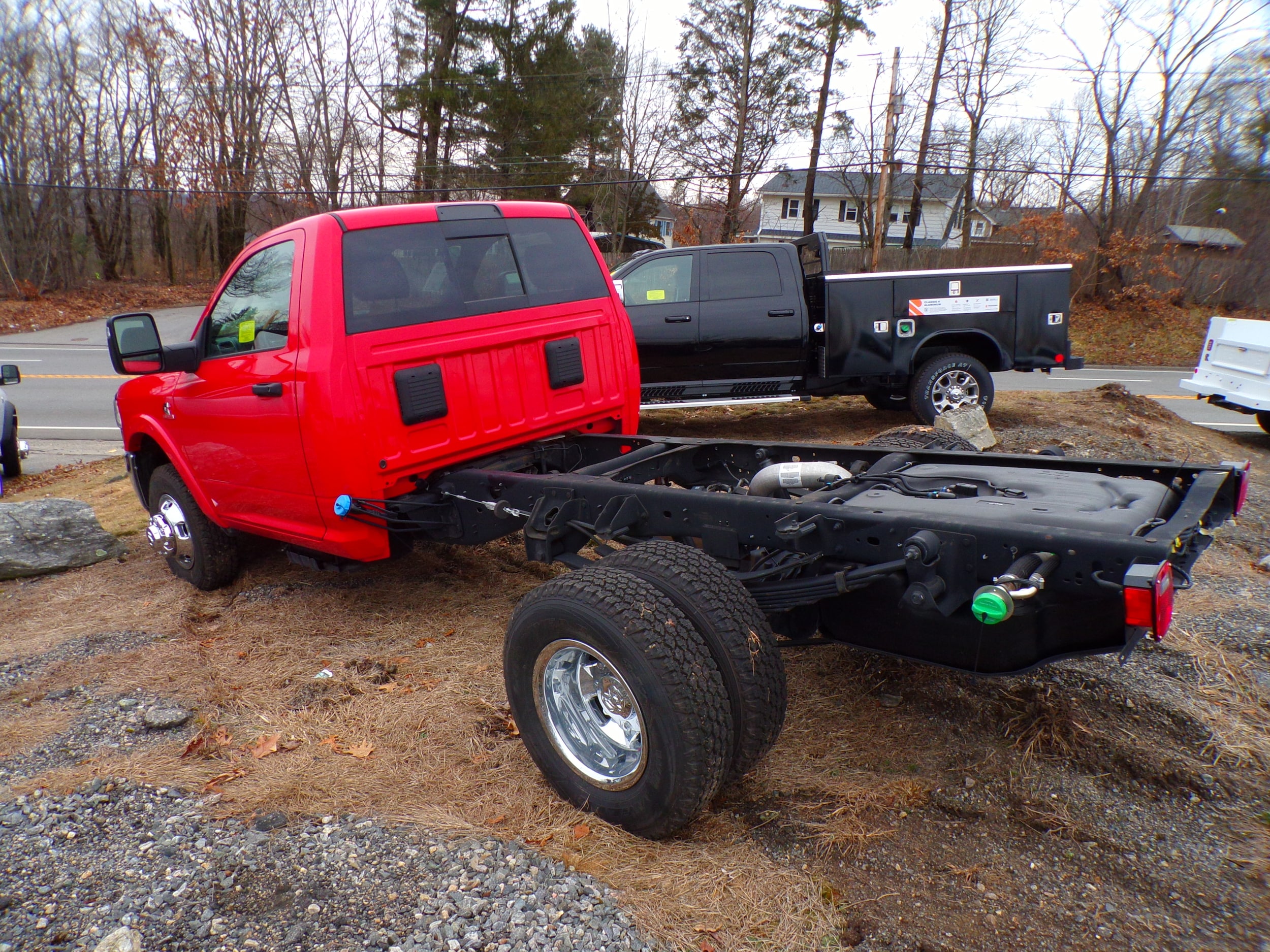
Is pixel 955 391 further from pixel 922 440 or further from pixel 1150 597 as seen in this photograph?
pixel 1150 597

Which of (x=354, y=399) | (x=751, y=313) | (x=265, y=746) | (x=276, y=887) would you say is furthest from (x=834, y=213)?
(x=276, y=887)

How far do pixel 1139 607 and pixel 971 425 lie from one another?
6296 millimetres

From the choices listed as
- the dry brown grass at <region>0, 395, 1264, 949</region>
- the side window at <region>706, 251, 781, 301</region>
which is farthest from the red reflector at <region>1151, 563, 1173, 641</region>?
the side window at <region>706, 251, 781, 301</region>

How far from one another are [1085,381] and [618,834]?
18.2m

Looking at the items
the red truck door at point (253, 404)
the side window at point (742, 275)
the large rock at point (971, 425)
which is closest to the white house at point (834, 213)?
the side window at point (742, 275)

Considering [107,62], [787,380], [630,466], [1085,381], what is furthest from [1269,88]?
[107,62]

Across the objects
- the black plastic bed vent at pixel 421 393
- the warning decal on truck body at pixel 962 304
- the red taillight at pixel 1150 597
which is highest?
the warning decal on truck body at pixel 962 304

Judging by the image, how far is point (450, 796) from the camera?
299 centimetres

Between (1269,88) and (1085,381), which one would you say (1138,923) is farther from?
(1269,88)

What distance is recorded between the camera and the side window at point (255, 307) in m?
4.20

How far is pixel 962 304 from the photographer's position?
951 cm

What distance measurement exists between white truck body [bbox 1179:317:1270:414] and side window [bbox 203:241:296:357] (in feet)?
35.7

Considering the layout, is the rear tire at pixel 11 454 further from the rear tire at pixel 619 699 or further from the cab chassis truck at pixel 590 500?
the rear tire at pixel 619 699

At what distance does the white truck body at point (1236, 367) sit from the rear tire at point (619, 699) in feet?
34.9
